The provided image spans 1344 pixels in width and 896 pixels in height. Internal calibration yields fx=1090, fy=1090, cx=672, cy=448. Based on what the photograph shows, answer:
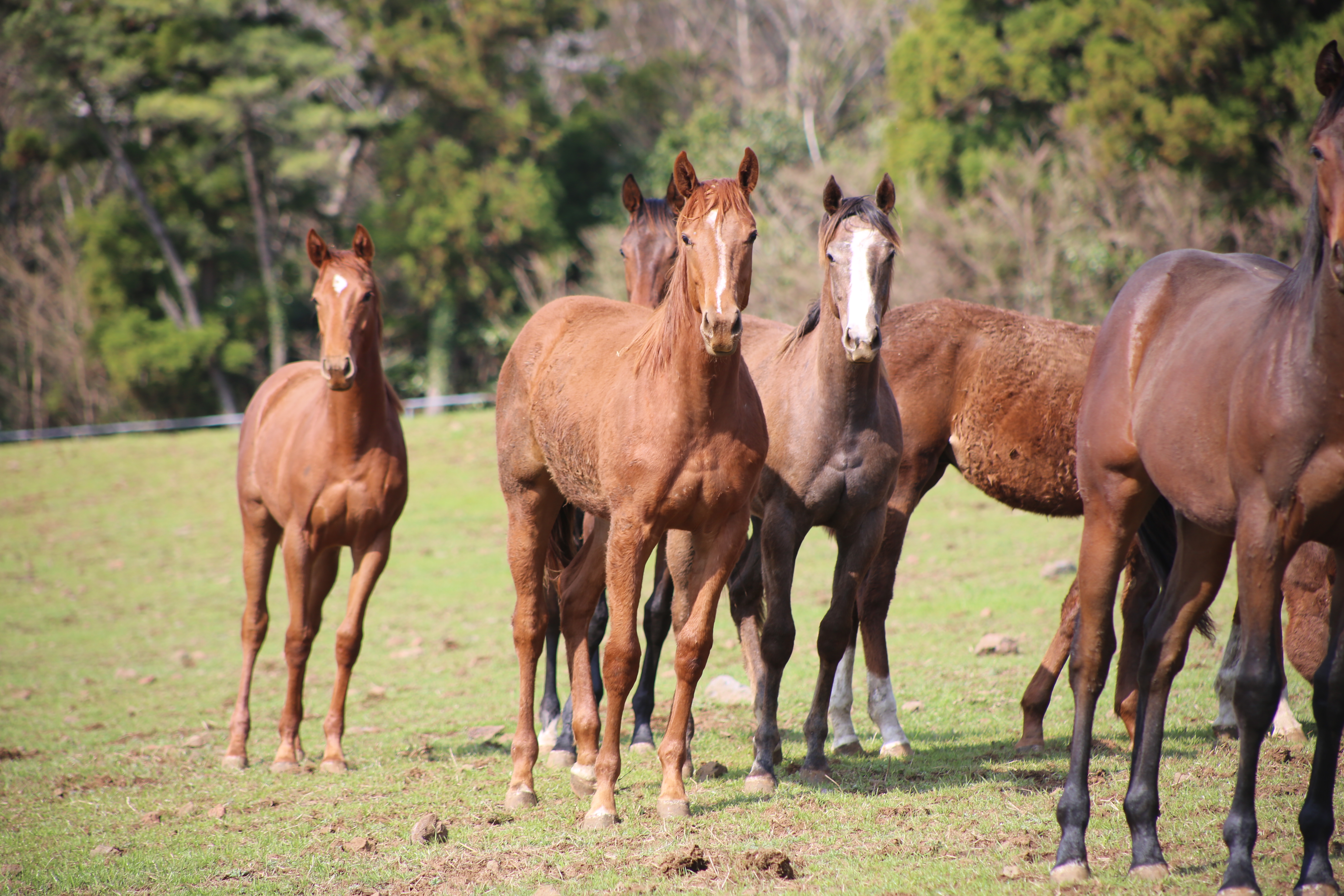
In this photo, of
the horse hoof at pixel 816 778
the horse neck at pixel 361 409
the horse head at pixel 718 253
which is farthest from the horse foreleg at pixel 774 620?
the horse neck at pixel 361 409

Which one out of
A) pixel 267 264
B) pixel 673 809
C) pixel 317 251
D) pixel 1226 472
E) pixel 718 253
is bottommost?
pixel 673 809

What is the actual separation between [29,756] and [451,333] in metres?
24.7

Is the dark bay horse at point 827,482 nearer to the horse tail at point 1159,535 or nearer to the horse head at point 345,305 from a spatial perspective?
the horse tail at point 1159,535

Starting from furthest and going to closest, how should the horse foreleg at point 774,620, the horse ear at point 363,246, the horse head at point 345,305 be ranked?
1. the horse ear at point 363,246
2. the horse head at point 345,305
3. the horse foreleg at point 774,620

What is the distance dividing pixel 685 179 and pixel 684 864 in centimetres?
270

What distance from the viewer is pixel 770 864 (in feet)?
12.4

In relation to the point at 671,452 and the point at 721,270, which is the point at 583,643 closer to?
the point at 671,452

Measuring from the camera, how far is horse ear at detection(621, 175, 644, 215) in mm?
6324

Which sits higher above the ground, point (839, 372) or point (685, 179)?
point (685, 179)

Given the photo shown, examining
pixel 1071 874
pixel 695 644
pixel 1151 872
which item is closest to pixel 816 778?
pixel 695 644

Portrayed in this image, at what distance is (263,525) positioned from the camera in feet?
23.4

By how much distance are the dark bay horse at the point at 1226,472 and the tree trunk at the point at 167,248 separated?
28.7 m

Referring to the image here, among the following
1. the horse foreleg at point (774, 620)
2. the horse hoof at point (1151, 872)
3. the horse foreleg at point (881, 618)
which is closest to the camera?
the horse hoof at point (1151, 872)

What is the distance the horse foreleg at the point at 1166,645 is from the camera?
359 centimetres
